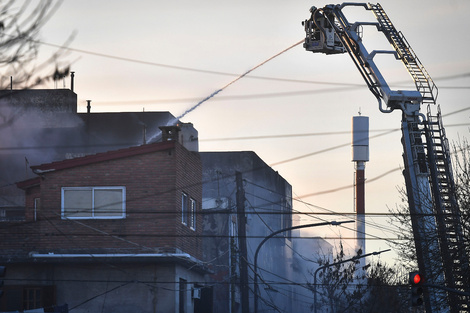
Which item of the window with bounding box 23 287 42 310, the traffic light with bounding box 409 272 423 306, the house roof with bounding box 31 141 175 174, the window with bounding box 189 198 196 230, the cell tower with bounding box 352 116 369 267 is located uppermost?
the cell tower with bounding box 352 116 369 267

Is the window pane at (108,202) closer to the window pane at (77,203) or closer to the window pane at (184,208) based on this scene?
the window pane at (77,203)

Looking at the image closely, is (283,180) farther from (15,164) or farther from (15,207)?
(15,207)

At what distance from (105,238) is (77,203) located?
1.88 m

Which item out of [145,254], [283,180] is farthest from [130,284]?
[283,180]

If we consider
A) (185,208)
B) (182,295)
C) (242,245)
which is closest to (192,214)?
(185,208)

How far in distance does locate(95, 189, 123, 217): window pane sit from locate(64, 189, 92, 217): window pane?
0.32 meters

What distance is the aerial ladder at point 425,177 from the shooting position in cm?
3400

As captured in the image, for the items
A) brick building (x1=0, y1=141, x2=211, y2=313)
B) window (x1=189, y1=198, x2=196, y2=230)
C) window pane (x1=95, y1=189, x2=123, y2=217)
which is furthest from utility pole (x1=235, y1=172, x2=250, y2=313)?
window pane (x1=95, y1=189, x2=123, y2=217)

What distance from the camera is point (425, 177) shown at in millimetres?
36375

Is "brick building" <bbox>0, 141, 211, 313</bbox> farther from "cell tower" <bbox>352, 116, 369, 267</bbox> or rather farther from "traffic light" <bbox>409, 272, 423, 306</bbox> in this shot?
"cell tower" <bbox>352, 116, 369, 267</bbox>

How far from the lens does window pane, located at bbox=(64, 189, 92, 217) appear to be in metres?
37.1

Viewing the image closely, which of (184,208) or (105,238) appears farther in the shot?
(184,208)

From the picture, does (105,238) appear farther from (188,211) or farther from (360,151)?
(360,151)

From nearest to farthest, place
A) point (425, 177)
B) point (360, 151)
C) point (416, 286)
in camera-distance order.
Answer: point (416, 286)
point (425, 177)
point (360, 151)
